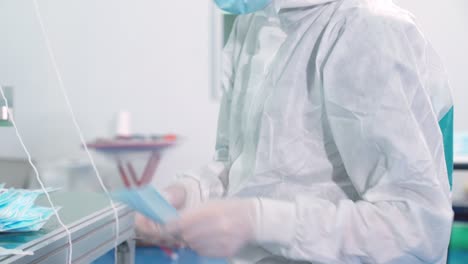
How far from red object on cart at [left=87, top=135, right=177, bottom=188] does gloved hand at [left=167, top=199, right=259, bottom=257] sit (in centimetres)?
168

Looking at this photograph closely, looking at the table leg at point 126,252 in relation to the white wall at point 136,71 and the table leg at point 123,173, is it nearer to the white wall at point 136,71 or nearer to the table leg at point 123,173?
the table leg at point 123,173

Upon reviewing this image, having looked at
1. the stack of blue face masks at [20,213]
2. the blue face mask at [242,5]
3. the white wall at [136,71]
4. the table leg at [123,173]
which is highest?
the blue face mask at [242,5]

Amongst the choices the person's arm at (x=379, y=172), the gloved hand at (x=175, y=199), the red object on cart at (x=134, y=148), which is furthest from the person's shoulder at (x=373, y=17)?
the red object on cart at (x=134, y=148)

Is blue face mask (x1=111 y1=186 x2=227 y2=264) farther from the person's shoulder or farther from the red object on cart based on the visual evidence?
the red object on cart

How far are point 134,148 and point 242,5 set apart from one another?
5.41ft

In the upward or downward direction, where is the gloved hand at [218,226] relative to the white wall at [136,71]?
upward

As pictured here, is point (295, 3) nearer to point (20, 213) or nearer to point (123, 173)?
point (20, 213)

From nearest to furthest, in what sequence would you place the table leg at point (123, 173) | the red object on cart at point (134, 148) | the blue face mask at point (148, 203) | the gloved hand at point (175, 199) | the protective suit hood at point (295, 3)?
the blue face mask at point (148, 203) < the protective suit hood at point (295, 3) < the gloved hand at point (175, 199) < the red object on cart at point (134, 148) < the table leg at point (123, 173)

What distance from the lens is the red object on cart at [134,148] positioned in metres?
2.22

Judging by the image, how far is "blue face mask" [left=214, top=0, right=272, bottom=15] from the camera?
711mm

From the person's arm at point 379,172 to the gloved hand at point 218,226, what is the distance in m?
0.02

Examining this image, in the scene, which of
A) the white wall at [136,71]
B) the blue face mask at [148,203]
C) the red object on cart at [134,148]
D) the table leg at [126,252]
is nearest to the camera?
the blue face mask at [148,203]

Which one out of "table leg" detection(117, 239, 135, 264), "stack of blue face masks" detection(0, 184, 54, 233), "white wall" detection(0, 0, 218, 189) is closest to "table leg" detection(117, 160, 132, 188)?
"white wall" detection(0, 0, 218, 189)

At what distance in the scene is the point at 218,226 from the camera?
0.57 metres
